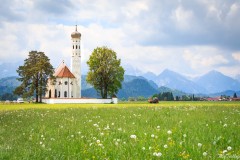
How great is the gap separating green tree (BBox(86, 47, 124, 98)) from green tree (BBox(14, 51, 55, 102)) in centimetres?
1346

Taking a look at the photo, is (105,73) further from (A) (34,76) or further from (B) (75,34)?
(B) (75,34)

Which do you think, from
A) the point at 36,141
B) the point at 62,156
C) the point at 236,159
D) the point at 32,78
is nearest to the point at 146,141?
the point at 62,156

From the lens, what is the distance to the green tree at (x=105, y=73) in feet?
343

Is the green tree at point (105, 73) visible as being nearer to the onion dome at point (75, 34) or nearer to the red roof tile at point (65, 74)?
the red roof tile at point (65, 74)

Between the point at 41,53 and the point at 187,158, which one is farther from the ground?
the point at 41,53

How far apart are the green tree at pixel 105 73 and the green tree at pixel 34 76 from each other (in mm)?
13460

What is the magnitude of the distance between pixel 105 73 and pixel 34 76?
2213 centimetres

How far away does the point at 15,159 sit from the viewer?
26.7 feet

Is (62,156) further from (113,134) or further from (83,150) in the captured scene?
(113,134)

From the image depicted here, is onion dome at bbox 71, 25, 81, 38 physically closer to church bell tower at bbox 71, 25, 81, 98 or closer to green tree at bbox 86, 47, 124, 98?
church bell tower at bbox 71, 25, 81, 98

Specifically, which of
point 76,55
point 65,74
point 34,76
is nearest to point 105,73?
point 34,76

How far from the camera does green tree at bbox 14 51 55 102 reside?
102 metres

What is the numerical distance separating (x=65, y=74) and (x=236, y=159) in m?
134

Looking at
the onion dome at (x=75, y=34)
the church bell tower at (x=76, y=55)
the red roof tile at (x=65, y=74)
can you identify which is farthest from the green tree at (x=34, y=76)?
the onion dome at (x=75, y=34)
